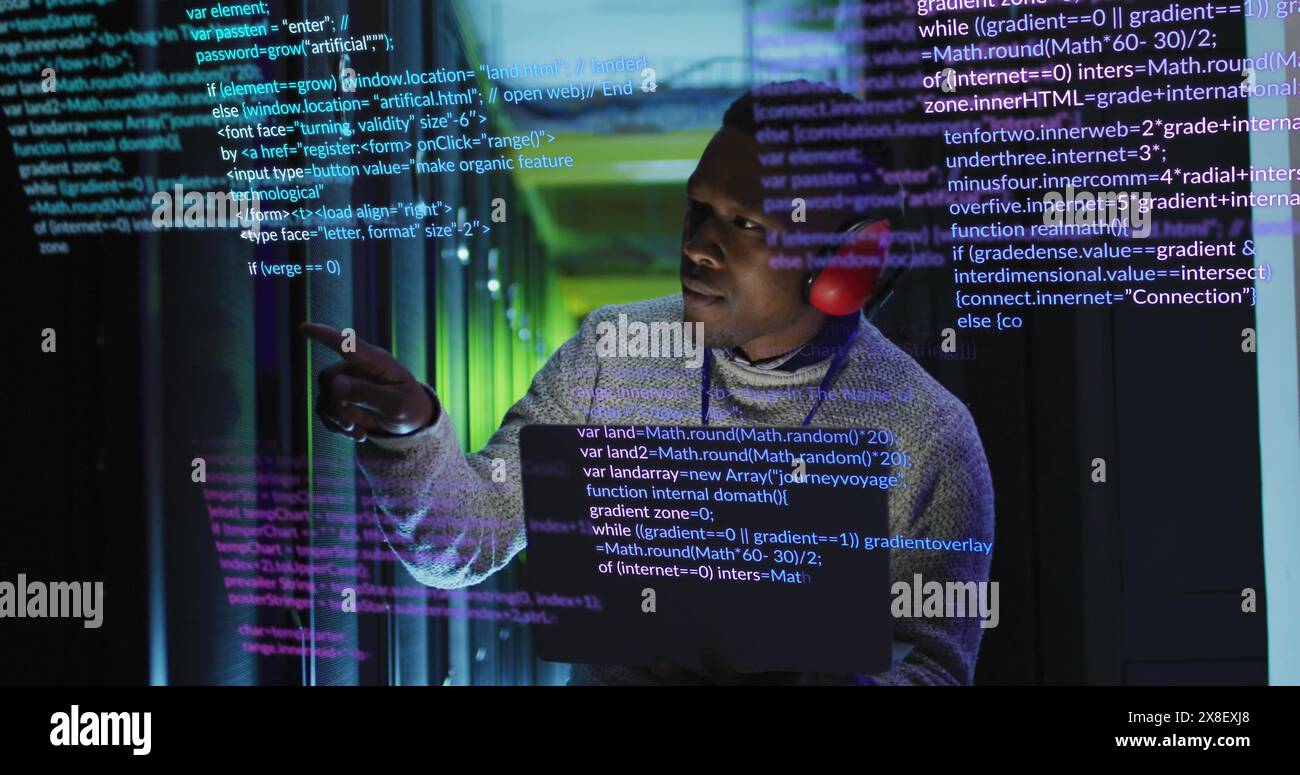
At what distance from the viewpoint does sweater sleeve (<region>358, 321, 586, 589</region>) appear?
1369mm

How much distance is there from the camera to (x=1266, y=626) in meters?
1.37

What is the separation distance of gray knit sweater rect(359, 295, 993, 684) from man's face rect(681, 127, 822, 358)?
0.13 ft

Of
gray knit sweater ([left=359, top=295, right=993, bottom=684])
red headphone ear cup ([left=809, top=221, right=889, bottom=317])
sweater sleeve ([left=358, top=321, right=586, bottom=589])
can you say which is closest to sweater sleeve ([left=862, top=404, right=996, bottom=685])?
gray knit sweater ([left=359, top=295, right=993, bottom=684])

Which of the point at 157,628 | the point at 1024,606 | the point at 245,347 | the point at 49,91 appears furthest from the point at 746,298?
the point at 49,91

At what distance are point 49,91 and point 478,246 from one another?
64cm

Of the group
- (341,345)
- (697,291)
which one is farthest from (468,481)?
(697,291)

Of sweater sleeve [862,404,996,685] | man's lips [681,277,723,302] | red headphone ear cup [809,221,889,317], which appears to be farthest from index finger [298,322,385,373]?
sweater sleeve [862,404,996,685]

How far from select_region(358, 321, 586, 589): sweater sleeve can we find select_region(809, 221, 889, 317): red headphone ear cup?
1.04 feet

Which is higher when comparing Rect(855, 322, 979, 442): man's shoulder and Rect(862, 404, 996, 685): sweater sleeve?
Rect(855, 322, 979, 442): man's shoulder

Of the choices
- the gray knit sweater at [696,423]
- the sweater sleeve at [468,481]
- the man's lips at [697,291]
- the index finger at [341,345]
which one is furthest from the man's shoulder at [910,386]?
the index finger at [341,345]

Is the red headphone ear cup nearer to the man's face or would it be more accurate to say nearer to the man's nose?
the man's face

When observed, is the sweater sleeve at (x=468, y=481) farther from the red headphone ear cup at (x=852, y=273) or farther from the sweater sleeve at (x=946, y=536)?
the sweater sleeve at (x=946, y=536)

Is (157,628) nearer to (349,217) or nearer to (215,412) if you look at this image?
(215,412)

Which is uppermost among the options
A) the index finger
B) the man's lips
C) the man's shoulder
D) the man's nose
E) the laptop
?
the man's nose
